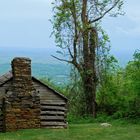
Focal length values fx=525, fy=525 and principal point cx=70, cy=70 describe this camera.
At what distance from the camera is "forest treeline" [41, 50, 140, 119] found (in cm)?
2794

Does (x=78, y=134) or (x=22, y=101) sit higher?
(x=22, y=101)

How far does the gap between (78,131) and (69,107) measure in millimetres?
A: 13474

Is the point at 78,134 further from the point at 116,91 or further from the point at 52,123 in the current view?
the point at 116,91

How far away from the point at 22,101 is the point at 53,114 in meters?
2.58

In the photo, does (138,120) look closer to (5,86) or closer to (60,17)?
(5,86)

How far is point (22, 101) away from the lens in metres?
Answer: 22.2

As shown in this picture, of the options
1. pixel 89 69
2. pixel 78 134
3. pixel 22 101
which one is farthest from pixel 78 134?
pixel 89 69

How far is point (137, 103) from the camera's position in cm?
2845

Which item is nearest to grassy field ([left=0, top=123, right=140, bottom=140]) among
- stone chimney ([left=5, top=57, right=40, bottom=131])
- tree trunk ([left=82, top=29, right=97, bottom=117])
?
stone chimney ([left=5, top=57, right=40, bottom=131])

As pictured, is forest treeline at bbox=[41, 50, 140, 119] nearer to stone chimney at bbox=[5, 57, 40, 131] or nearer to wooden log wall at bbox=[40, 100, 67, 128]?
wooden log wall at bbox=[40, 100, 67, 128]

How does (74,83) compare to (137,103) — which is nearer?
(137,103)

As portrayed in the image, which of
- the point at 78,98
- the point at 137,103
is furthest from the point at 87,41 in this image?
the point at 137,103

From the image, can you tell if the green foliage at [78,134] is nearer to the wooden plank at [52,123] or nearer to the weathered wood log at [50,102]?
the wooden plank at [52,123]

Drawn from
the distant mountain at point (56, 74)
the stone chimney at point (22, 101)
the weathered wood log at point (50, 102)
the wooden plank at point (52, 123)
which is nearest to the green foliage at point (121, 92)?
the distant mountain at point (56, 74)
